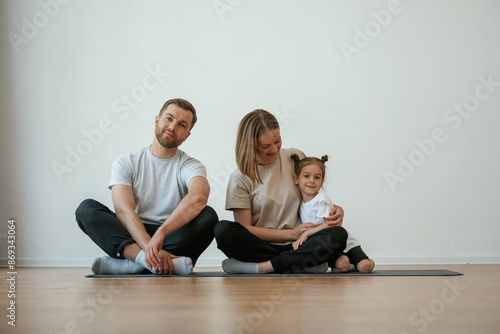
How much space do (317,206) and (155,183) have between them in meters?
0.70

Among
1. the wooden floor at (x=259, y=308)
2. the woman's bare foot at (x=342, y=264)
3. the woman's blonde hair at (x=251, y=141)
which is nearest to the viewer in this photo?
the wooden floor at (x=259, y=308)

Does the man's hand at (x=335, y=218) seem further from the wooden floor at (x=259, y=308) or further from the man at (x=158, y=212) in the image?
the wooden floor at (x=259, y=308)

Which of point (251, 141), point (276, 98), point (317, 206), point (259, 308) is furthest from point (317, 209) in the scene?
point (276, 98)

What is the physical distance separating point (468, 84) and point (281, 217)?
1963mm

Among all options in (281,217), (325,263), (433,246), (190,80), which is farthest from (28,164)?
(433,246)

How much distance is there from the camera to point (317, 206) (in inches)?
86.5

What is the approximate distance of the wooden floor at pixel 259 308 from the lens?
2.65 feet

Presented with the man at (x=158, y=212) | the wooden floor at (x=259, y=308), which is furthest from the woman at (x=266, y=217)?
the wooden floor at (x=259, y=308)

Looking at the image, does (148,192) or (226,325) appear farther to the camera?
(148,192)

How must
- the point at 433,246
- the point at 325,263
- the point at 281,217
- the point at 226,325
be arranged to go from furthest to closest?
the point at 433,246
the point at 281,217
the point at 325,263
the point at 226,325

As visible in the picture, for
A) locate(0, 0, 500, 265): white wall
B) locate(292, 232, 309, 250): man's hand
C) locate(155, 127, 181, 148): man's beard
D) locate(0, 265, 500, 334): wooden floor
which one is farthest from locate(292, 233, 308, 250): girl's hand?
locate(0, 0, 500, 265): white wall

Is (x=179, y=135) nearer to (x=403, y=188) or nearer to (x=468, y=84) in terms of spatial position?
(x=403, y=188)

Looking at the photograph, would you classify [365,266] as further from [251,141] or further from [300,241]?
[251,141]

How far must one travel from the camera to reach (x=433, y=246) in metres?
3.42
